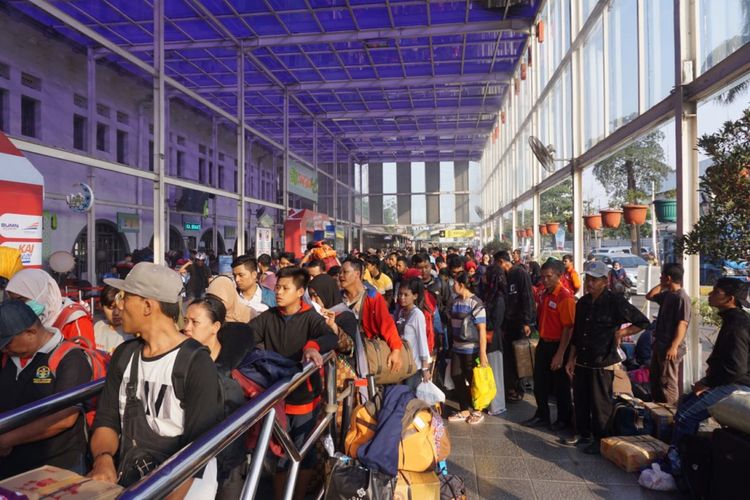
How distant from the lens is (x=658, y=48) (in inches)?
257

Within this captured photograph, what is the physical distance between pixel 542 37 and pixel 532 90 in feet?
9.28

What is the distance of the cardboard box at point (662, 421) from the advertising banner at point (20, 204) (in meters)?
7.03

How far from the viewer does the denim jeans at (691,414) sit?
136 inches

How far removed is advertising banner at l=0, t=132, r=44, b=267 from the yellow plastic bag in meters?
5.51

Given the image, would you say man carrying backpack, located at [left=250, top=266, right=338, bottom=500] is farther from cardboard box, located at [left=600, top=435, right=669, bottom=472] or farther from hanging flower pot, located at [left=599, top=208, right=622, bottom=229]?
hanging flower pot, located at [left=599, top=208, right=622, bottom=229]

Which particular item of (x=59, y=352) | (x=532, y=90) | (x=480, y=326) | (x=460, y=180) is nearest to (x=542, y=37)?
(x=532, y=90)

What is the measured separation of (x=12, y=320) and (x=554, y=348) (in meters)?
4.42

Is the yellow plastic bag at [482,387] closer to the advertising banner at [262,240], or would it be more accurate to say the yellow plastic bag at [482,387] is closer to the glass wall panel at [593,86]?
the glass wall panel at [593,86]

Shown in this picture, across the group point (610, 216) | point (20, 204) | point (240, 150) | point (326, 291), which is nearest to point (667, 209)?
point (610, 216)

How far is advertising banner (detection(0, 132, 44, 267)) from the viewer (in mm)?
5883

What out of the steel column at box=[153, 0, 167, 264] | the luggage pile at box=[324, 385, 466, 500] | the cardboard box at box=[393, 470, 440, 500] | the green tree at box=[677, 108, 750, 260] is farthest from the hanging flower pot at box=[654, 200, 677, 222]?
the steel column at box=[153, 0, 167, 264]

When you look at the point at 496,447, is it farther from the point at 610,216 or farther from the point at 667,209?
the point at 610,216

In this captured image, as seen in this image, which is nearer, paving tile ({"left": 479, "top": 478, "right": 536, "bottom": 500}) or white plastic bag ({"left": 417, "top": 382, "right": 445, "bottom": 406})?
paving tile ({"left": 479, "top": 478, "right": 536, "bottom": 500})

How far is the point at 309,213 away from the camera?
62.0ft
